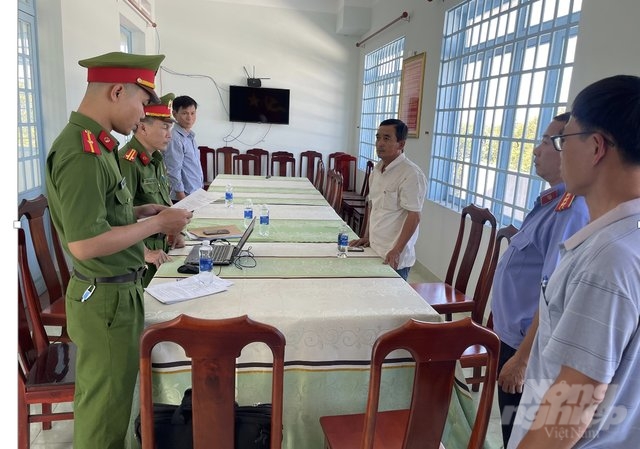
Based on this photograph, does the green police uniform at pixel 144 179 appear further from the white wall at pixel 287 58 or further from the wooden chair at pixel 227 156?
the wooden chair at pixel 227 156

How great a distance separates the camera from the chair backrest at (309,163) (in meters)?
6.85

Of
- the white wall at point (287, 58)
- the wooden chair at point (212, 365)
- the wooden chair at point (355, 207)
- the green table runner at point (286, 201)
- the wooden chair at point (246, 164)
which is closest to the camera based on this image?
the wooden chair at point (212, 365)

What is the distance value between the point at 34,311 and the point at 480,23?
3.45 m

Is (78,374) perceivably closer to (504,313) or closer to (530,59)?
(504,313)

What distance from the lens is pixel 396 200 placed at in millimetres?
2414

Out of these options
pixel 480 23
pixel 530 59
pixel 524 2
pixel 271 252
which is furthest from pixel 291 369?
pixel 480 23

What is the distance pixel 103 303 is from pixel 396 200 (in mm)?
1619

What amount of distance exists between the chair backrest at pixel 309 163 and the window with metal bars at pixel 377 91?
73 cm

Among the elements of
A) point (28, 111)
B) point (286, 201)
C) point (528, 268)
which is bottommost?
point (286, 201)

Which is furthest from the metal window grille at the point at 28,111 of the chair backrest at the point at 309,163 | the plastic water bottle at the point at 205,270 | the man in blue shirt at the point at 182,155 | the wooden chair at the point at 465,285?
the chair backrest at the point at 309,163

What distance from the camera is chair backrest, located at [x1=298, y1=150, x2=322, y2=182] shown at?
685cm

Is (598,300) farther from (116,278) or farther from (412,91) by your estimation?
(412,91)

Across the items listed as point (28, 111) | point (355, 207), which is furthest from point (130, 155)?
point (355, 207)

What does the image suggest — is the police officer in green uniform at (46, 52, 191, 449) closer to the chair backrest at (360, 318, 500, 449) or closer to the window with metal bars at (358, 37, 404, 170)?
the chair backrest at (360, 318, 500, 449)
